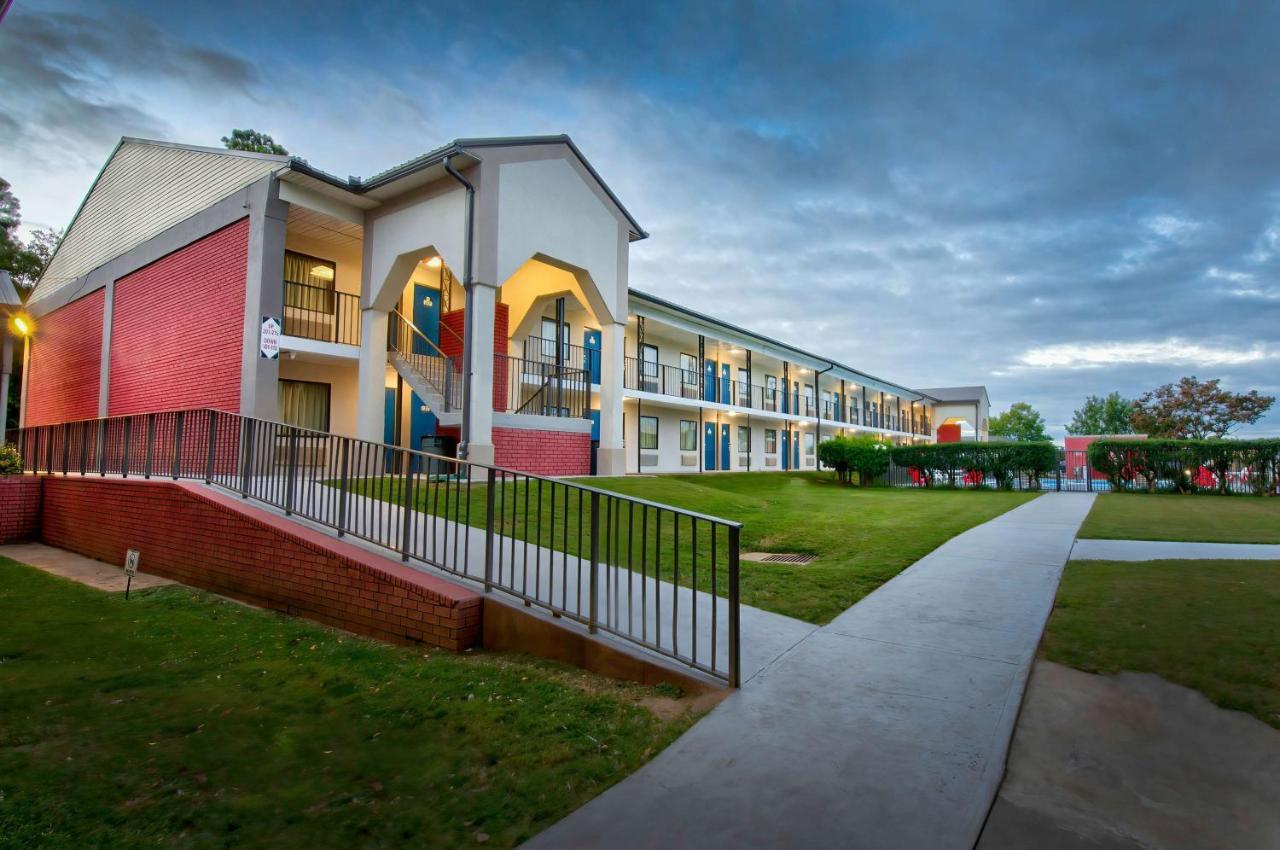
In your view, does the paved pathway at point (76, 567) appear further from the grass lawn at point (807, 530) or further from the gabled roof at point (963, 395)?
the gabled roof at point (963, 395)

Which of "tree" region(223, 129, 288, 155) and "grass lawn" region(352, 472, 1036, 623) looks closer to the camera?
"grass lawn" region(352, 472, 1036, 623)

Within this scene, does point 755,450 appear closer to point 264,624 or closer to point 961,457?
point 961,457

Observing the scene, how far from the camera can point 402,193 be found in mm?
13680

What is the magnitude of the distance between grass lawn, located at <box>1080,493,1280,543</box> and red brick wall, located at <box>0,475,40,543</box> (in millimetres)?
18673

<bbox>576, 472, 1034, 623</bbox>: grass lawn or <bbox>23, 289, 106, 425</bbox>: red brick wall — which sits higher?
<bbox>23, 289, 106, 425</bbox>: red brick wall

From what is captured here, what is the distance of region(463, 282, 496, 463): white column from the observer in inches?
491

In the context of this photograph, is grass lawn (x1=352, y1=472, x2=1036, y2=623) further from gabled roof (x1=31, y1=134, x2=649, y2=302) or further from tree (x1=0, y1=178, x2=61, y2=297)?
tree (x1=0, y1=178, x2=61, y2=297)

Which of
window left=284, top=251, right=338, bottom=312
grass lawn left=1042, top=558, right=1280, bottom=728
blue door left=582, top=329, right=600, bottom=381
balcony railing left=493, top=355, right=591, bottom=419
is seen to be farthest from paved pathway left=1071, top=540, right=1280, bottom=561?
window left=284, top=251, right=338, bottom=312

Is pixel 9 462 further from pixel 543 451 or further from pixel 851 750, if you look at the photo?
pixel 851 750

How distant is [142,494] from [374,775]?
27.0ft

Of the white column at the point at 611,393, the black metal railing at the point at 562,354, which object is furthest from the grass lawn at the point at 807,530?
the black metal railing at the point at 562,354

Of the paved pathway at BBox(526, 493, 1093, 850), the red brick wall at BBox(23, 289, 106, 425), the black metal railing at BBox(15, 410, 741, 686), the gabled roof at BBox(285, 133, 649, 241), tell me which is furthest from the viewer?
the red brick wall at BBox(23, 289, 106, 425)

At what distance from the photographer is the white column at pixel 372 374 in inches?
543

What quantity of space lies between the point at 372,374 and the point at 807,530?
33.4 ft
